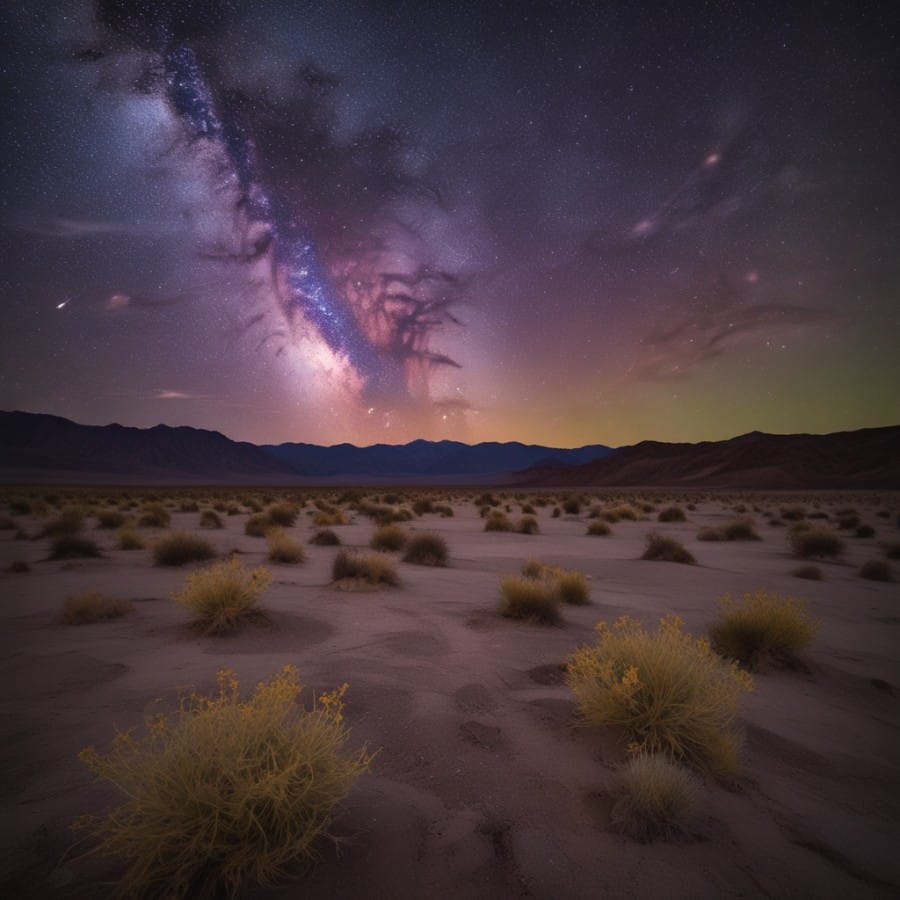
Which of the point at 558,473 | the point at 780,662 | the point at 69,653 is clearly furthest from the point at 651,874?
the point at 558,473

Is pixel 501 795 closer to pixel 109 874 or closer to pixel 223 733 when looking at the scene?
pixel 223 733

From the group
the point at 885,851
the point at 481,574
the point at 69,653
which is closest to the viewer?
the point at 885,851

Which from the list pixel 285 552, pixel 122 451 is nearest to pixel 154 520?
pixel 285 552

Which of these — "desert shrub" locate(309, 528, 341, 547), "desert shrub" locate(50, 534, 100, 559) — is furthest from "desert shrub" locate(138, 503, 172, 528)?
"desert shrub" locate(309, 528, 341, 547)

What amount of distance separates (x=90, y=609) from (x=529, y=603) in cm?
589

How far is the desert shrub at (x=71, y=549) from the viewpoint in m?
11.0

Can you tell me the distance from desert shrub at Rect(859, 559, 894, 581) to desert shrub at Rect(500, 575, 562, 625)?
8.26 meters

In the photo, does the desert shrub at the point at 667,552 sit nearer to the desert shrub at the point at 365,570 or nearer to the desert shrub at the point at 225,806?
Answer: the desert shrub at the point at 365,570

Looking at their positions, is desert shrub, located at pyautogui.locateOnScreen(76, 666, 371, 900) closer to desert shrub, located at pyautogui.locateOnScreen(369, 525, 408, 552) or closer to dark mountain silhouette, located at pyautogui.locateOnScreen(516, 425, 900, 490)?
desert shrub, located at pyautogui.locateOnScreen(369, 525, 408, 552)

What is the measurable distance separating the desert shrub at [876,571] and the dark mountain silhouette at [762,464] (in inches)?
3302

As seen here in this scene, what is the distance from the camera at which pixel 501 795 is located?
3.22m

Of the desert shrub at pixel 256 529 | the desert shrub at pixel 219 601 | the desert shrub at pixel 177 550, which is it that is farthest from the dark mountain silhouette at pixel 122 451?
the desert shrub at pixel 219 601

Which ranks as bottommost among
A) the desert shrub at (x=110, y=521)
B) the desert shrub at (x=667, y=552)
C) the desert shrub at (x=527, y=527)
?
the desert shrub at (x=527, y=527)

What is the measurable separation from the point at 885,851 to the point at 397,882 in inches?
111
